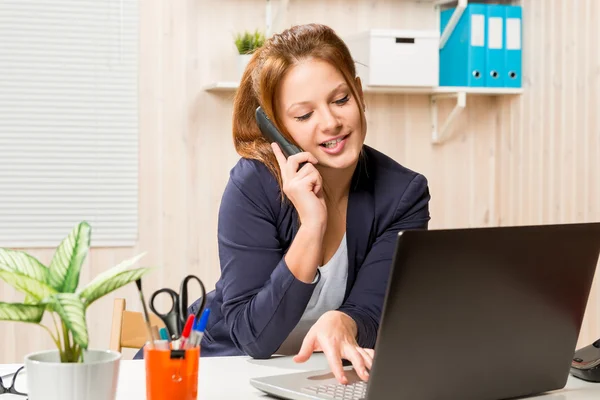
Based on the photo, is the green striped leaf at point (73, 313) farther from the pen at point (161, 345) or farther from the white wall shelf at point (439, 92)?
the white wall shelf at point (439, 92)

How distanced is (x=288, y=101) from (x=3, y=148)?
188 cm

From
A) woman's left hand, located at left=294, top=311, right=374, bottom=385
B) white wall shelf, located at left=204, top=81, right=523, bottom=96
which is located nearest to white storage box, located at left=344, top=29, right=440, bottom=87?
white wall shelf, located at left=204, top=81, right=523, bottom=96

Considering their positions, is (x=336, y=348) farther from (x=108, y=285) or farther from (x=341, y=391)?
(x=108, y=285)

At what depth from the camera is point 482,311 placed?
1.07 metres

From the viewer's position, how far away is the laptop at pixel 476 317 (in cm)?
99

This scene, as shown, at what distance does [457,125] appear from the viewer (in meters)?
3.70

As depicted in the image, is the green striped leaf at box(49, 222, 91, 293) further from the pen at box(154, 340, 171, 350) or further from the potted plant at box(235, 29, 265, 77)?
the potted plant at box(235, 29, 265, 77)

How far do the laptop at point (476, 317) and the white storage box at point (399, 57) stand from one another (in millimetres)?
2192

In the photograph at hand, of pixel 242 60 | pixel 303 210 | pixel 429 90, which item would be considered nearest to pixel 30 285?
pixel 303 210

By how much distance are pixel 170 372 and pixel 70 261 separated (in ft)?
0.62

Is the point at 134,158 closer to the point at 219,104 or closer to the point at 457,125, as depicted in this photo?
the point at 219,104

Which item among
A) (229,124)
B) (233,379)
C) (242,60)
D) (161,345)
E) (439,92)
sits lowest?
(233,379)

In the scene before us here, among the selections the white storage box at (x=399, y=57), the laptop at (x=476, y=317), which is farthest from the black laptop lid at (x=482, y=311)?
the white storage box at (x=399, y=57)

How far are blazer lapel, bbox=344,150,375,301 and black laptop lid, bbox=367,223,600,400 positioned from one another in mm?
580
